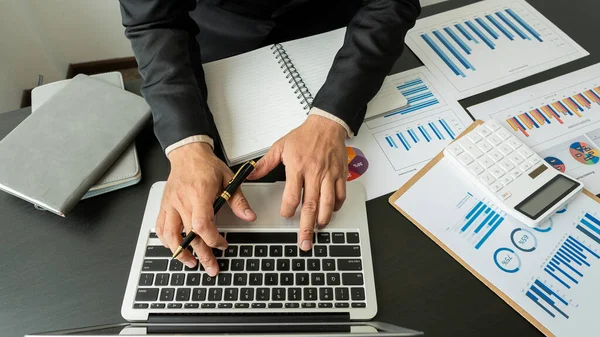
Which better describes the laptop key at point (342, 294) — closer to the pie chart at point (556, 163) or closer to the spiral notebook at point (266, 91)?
the spiral notebook at point (266, 91)

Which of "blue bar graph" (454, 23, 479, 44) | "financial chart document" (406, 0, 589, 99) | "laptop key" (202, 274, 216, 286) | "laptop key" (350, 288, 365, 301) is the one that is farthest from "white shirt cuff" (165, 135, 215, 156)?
"blue bar graph" (454, 23, 479, 44)

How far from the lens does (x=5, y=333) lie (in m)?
0.56

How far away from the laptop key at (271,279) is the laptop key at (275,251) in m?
0.03

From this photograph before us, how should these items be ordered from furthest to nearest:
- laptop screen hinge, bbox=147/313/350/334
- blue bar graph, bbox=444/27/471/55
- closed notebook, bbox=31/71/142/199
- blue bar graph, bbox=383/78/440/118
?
blue bar graph, bbox=444/27/471/55 < blue bar graph, bbox=383/78/440/118 < closed notebook, bbox=31/71/142/199 < laptop screen hinge, bbox=147/313/350/334

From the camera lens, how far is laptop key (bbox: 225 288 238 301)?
567 mm

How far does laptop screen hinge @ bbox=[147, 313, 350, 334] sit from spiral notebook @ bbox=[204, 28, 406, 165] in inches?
10.0

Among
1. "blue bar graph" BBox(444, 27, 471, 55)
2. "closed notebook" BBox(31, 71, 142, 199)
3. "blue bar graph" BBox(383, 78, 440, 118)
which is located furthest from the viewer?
"blue bar graph" BBox(444, 27, 471, 55)

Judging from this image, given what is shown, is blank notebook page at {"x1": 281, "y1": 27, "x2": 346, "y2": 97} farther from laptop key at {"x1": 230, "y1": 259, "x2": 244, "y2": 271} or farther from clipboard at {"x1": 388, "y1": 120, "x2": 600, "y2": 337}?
laptop key at {"x1": 230, "y1": 259, "x2": 244, "y2": 271}

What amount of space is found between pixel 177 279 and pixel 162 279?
0.02 meters

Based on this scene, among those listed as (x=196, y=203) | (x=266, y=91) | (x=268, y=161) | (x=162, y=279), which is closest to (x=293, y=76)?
(x=266, y=91)

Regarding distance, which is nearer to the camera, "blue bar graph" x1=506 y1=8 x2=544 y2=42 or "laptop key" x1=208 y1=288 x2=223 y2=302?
"laptop key" x1=208 y1=288 x2=223 y2=302

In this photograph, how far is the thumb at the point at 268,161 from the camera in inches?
26.4

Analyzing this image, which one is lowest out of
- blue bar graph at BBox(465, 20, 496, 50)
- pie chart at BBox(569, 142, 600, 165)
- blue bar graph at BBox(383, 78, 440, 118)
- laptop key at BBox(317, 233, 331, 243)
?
laptop key at BBox(317, 233, 331, 243)

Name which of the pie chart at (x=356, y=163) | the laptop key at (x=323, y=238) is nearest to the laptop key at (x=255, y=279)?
the laptop key at (x=323, y=238)
